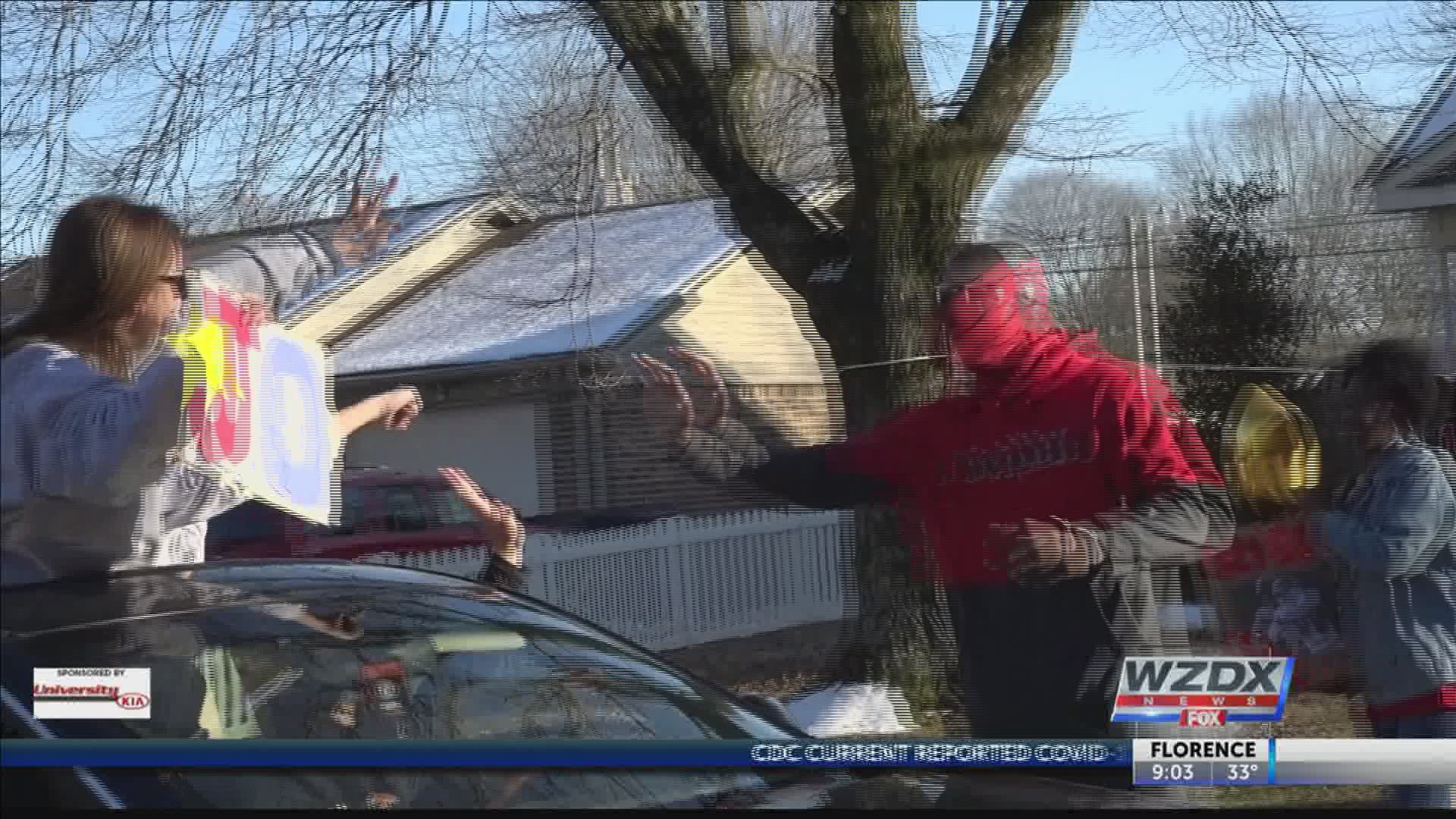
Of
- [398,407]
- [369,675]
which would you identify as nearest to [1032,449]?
[398,407]

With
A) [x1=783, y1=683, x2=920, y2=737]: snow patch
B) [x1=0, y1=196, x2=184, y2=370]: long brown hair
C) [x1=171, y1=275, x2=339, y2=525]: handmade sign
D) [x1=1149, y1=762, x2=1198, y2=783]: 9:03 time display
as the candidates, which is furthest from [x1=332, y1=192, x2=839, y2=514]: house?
[x1=1149, y1=762, x2=1198, y2=783]: 9:03 time display

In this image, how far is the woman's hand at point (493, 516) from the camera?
308 cm

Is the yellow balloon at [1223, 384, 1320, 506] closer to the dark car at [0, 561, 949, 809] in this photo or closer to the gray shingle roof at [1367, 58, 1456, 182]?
the gray shingle roof at [1367, 58, 1456, 182]

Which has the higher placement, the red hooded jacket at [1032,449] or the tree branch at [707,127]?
the tree branch at [707,127]

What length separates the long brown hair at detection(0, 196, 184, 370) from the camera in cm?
314

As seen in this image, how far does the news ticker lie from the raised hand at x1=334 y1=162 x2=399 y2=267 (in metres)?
0.93

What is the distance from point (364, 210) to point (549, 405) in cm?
54

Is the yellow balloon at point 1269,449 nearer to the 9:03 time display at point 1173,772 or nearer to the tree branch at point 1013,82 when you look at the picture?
the 9:03 time display at point 1173,772

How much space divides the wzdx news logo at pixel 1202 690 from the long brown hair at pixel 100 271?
199 cm

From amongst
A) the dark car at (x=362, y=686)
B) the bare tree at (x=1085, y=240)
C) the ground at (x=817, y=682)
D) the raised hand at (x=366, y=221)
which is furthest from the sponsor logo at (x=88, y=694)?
the bare tree at (x=1085, y=240)

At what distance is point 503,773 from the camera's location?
10.1 feet
